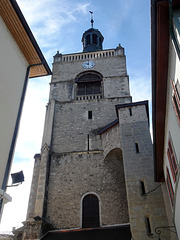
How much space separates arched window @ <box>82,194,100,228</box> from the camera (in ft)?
39.9

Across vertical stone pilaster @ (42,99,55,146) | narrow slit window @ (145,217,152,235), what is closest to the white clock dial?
vertical stone pilaster @ (42,99,55,146)

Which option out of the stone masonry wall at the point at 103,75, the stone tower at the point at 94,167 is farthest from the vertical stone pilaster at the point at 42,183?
the stone masonry wall at the point at 103,75

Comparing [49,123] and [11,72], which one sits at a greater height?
[49,123]

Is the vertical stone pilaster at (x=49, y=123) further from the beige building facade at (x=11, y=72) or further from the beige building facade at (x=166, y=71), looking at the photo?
the beige building facade at (x=166, y=71)

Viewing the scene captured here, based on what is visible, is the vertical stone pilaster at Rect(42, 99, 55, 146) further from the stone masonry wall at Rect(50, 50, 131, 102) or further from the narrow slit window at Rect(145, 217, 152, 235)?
the narrow slit window at Rect(145, 217, 152, 235)

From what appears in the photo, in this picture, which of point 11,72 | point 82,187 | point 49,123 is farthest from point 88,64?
point 11,72

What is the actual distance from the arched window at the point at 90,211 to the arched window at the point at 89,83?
29.7ft

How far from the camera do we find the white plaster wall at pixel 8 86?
18.5 feet

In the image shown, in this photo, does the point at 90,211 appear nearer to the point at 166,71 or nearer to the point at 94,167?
the point at 94,167

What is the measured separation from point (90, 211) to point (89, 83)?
36.0ft

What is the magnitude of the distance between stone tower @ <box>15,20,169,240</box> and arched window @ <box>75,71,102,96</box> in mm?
84

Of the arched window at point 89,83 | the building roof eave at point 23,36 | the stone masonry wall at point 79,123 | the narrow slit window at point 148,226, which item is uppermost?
the arched window at point 89,83

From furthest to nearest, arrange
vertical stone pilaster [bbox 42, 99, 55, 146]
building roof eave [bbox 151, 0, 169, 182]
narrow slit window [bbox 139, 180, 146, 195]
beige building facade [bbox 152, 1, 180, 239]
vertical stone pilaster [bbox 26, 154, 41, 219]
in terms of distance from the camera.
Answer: vertical stone pilaster [bbox 42, 99, 55, 146] < vertical stone pilaster [bbox 26, 154, 41, 219] < narrow slit window [bbox 139, 180, 146, 195] < building roof eave [bbox 151, 0, 169, 182] < beige building facade [bbox 152, 1, 180, 239]

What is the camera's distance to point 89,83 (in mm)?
20062
